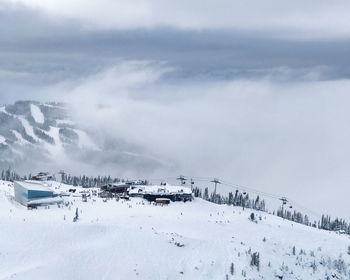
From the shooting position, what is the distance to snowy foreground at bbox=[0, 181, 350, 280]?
6419 cm

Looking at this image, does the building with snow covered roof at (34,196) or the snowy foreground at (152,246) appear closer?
the snowy foreground at (152,246)

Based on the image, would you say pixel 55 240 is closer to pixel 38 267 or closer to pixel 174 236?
pixel 38 267

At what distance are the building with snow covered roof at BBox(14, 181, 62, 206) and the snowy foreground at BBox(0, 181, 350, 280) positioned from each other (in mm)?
3062

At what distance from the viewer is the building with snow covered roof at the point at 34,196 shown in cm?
9541

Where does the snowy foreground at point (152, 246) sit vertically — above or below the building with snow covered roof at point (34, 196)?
below

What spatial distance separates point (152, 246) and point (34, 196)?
110 feet

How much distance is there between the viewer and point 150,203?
10706 cm

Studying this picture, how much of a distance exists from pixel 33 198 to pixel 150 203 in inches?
925

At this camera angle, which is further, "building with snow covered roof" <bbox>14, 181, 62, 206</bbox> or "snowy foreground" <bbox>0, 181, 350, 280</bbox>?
"building with snow covered roof" <bbox>14, 181, 62, 206</bbox>

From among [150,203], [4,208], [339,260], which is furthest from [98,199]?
[339,260]

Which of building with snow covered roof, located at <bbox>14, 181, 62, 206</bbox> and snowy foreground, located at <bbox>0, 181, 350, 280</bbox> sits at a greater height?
building with snow covered roof, located at <bbox>14, 181, 62, 206</bbox>

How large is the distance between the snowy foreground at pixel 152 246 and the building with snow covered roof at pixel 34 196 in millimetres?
3062

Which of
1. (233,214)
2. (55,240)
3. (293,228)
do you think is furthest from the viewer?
(233,214)

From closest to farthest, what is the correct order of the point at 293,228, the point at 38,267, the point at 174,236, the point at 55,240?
the point at 38,267 → the point at 55,240 → the point at 174,236 → the point at 293,228
